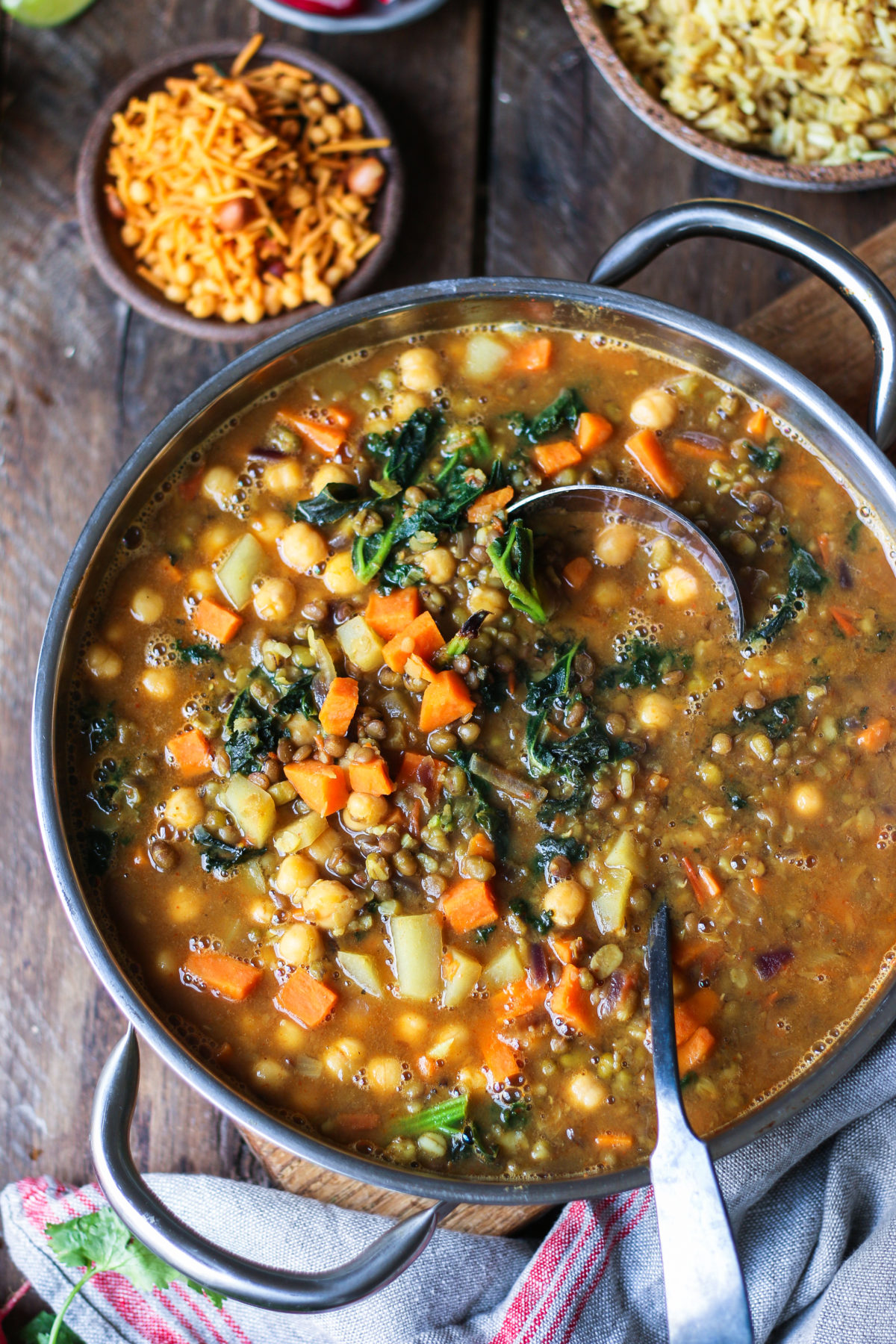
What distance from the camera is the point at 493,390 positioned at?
11.1ft

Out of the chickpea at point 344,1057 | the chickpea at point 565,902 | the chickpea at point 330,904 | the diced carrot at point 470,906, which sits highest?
the chickpea at point 330,904

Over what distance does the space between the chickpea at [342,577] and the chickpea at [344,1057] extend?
1234 millimetres

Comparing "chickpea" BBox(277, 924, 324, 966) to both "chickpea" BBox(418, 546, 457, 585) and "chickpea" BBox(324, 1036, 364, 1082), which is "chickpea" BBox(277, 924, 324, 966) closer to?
"chickpea" BBox(324, 1036, 364, 1082)

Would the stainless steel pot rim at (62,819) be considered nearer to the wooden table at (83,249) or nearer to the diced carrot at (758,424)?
the diced carrot at (758,424)

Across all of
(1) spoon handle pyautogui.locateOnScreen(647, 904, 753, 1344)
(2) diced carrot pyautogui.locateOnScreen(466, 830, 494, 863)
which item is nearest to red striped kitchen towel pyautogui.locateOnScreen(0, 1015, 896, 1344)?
(1) spoon handle pyautogui.locateOnScreen(647, 904, 753, 1344)

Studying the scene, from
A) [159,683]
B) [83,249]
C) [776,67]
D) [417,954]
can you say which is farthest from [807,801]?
[83,249]

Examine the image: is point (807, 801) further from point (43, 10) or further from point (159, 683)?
point (43, 10)

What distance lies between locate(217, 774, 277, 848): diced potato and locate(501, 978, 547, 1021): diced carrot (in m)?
0.79

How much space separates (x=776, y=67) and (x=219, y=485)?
231 cm

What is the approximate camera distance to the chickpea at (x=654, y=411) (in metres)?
3.33

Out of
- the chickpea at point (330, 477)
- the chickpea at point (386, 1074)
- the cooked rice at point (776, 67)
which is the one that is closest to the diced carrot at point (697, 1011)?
the chickpea at point (386, 1074)

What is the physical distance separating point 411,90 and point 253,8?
0.64 metres

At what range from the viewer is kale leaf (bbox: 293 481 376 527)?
128 inches

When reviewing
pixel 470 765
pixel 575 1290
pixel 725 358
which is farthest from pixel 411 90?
pixel 575 1290
